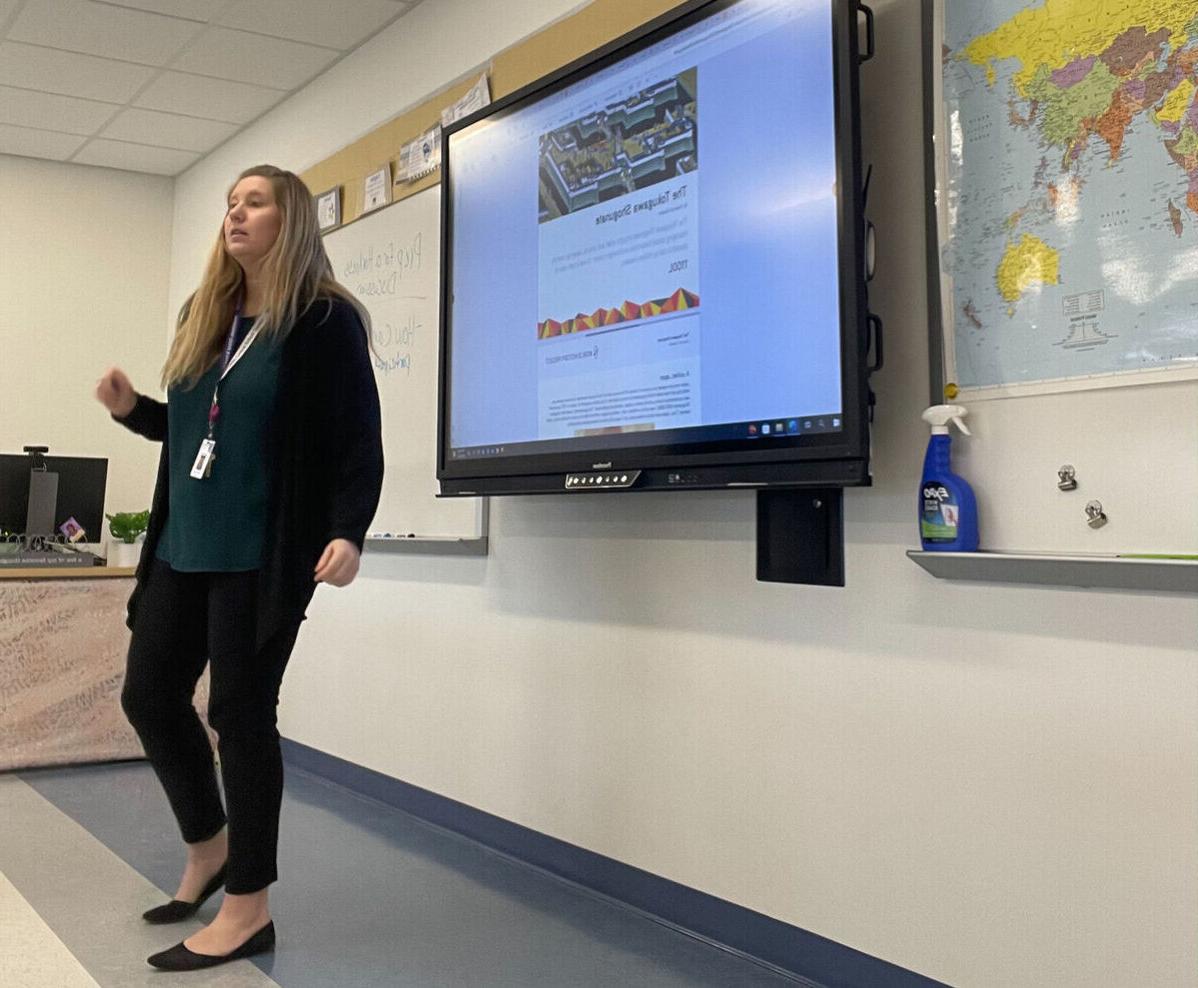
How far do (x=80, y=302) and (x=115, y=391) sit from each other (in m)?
3.18

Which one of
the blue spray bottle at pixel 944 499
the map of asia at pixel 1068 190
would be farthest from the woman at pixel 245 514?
the map of asia at pixel 1068 190

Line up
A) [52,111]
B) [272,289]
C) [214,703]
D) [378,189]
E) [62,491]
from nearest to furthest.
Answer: [214,703] → [272,289] → [378,189] → [62,491] → [52,111]

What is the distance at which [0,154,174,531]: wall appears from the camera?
469cm

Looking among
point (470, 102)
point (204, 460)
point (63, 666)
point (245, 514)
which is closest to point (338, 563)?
point (245, 514)

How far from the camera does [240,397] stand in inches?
76.2

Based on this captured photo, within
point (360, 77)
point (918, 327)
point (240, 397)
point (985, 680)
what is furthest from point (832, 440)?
point (360, 77)

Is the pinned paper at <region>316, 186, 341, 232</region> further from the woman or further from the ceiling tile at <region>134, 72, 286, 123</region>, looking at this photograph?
the woman

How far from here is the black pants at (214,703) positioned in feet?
6.12

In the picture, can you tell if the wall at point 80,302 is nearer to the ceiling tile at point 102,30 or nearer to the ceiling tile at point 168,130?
the ceiling tile at point 168,130

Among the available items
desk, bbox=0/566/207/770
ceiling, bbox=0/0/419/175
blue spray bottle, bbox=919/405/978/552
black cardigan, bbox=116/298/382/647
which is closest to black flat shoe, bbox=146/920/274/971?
black cardigan, bbox=116/298/382/647

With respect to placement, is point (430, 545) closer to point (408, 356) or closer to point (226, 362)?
point (408, 356)

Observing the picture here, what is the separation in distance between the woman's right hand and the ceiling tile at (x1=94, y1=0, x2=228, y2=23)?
5.71 ft

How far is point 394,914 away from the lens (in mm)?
2158

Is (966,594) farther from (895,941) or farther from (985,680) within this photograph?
(895,941)
